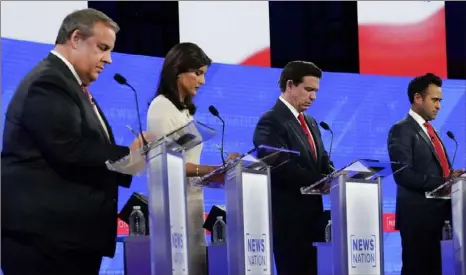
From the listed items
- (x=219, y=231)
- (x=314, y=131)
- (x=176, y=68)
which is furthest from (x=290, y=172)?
(x=176, y=68)

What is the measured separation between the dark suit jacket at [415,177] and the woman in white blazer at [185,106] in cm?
189

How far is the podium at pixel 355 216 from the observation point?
4.41 m

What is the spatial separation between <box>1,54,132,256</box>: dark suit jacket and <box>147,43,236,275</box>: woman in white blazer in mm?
660

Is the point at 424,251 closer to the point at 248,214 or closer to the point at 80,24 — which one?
the point at 248,214

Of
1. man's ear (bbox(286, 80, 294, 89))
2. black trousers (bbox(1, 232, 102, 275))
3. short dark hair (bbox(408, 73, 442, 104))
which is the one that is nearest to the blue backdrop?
short dark hair (bbox(408, 73, 442, 104))

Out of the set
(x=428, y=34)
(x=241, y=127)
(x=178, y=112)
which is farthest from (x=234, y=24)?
(x=178, y=112)

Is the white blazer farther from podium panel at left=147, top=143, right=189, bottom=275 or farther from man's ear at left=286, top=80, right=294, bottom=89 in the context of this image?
man's ear at left=286, top=80, right=294, bottom=89

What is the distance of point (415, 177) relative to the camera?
549cm

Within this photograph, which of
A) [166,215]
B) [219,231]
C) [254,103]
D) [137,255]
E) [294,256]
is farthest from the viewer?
[254,103]

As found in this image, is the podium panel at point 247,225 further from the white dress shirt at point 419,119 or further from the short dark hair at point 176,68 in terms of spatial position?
the white dress shirt at point 419,119

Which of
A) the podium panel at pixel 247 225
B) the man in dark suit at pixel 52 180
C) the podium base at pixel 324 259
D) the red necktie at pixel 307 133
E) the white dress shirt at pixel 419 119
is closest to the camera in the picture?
the man in dark suit at pixel 52 180

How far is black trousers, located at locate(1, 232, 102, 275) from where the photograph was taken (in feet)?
10.7

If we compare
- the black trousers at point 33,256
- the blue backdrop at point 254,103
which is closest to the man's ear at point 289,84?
the blue backdrop at point 254,103

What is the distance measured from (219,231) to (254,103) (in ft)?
6.31
